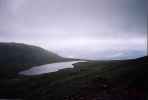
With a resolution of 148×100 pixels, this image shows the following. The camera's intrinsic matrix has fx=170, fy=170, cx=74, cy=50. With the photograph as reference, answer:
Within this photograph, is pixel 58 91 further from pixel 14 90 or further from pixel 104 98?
pixel 14 90

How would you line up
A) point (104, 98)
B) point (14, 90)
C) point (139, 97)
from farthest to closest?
1. point (14, 90)
2. point (104, 98)
3. point (139, 97)

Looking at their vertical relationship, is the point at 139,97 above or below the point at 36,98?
above

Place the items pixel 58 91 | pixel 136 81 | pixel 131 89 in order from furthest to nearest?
pixel 58 91
pixel 136 81
pixel 131 89

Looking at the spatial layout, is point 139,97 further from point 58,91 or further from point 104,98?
point 58,91

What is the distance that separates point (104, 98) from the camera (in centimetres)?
5878

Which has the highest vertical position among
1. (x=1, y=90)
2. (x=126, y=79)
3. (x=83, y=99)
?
(x=126, y=79)

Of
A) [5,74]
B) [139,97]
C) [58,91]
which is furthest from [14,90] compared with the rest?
[139,97]

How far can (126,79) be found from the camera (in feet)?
253

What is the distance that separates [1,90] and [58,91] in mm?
64186

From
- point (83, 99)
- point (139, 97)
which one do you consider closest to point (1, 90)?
point (83, 99)

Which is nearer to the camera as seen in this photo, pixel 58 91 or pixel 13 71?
pixel 58 91

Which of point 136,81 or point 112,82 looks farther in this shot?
point 112,82

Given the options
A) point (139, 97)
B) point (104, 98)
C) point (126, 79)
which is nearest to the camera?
point (139, 97)

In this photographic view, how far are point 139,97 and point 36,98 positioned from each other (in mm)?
59594
